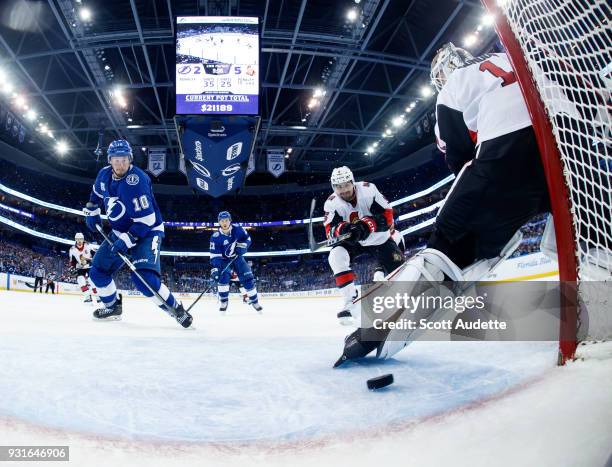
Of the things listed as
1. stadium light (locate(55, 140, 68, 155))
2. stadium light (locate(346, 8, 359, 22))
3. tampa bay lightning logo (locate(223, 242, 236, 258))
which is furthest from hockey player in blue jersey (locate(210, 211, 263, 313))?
stadium light (locate(55, 140, 68, 155))

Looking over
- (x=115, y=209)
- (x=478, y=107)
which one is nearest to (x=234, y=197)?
(x=115, y=209)

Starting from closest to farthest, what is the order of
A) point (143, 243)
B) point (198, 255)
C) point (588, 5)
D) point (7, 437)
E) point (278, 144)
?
point (7, 437) < point (588, 5) < point (143, 243) < point (278, 144) < point (198, 255)

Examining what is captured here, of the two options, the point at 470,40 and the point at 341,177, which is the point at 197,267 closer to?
the point at 470,40

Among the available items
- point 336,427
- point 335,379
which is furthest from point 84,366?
point 336,427

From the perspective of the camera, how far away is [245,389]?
1.31 m

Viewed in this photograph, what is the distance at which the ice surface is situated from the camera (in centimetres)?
94

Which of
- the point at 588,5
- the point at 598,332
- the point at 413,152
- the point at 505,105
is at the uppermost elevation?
the point at 413,152

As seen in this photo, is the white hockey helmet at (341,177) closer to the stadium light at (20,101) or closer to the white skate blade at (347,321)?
the white skate blade at (347,321)

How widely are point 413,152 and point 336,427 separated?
23101 millimetres

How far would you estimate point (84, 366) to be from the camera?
5.16 ft

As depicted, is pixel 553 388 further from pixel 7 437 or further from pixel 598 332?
pixel 7 437

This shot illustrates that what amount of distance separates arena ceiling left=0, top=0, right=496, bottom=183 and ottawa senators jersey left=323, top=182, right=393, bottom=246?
5.67 metres

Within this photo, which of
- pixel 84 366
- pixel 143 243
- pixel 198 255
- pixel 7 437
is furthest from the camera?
pixel 198 255

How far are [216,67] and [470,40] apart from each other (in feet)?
27.3
